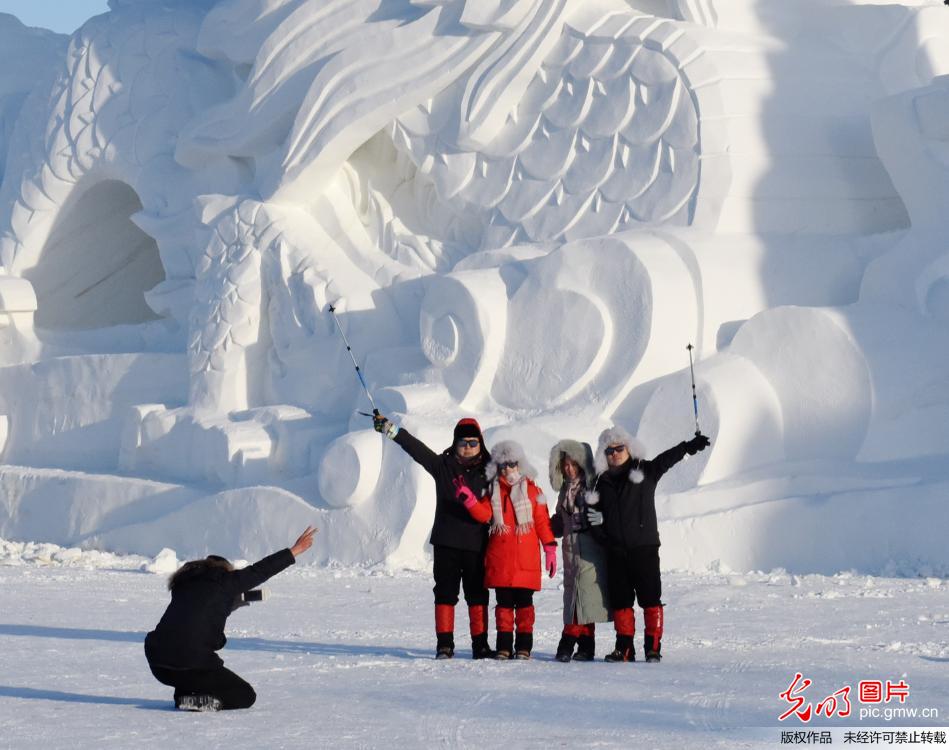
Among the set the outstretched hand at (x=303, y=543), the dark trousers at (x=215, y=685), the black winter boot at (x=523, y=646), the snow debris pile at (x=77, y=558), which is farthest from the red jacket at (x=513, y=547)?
the snow debris pile at (x=77, y=558)

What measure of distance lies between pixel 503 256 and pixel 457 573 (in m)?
4.10

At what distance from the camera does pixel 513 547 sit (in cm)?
571

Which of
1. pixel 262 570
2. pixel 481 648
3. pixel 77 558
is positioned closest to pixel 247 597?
pixel 262 570

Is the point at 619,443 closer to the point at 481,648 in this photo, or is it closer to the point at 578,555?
the point at 578,555

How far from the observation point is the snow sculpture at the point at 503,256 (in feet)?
27.7

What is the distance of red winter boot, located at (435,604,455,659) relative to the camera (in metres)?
5.70

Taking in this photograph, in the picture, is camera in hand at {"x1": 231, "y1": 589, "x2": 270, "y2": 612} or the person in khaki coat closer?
camera in hand at {"x1": 231, "y1": 589, "x2": 270, "y2": 612}

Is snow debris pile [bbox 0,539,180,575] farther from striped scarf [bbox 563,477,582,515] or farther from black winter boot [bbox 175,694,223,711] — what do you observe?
black winter boot [bbox 175,694,223,711]

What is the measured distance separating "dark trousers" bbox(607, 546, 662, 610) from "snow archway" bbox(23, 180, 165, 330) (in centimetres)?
803

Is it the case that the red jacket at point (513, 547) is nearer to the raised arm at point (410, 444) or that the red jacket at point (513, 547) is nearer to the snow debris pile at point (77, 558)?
the raised arm at point (410, 444)

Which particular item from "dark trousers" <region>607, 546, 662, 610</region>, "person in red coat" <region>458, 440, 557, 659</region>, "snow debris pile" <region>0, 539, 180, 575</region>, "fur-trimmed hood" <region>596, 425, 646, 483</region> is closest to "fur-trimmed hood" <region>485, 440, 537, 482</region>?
"person in red coat" <region>458, 440, 557, 659</region>

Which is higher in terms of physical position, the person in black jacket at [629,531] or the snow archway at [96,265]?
the snow archway at [96,265]

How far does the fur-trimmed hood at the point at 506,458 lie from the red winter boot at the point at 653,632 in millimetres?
620

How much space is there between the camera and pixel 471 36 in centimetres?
1013
